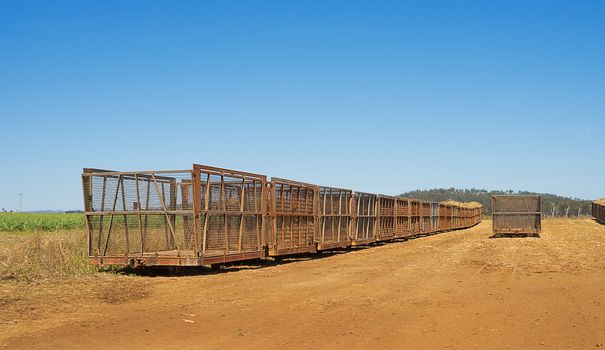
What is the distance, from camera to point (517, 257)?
19.5m

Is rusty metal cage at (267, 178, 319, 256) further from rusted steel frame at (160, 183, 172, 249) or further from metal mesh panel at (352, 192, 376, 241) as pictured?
metal mesh panel at (352, 192, 376, 241)

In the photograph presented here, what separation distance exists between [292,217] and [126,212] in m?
6.28

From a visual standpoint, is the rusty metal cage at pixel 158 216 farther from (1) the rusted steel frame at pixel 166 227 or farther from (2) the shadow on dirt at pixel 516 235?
(2) the shadow on dirt at pixel 516 235

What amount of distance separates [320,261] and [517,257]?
22.2 ft

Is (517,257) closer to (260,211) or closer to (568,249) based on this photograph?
(568,249)

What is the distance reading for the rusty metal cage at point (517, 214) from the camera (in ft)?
104

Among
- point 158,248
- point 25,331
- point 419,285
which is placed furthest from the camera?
point 158,248

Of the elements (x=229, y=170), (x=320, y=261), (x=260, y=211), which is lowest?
(x=320, y=261)

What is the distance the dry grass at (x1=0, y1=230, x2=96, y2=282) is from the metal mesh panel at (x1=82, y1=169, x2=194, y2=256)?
0.76 meters

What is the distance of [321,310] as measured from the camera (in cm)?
965

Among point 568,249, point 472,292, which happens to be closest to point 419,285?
point 472,292

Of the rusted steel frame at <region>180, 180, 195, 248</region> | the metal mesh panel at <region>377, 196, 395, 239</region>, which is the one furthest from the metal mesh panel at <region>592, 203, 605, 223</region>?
the rusted steel frame at <region>180, 180, 195, 248</region>

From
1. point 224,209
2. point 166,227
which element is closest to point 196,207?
point 224,209

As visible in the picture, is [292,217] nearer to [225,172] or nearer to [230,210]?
[230,210]
